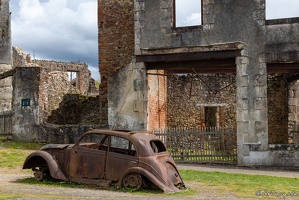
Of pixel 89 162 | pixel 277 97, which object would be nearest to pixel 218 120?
pixel 277 97

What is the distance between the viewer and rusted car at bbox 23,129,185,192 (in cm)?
872

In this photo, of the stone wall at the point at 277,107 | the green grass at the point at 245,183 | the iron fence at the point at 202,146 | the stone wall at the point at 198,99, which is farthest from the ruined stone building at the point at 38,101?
the stone wall at the point at 277,107

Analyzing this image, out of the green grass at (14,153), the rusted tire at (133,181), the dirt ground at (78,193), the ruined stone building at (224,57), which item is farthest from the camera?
the ruined stone building at (224,57)

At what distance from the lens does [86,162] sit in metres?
9.29

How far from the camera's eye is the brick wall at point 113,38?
1833 cm

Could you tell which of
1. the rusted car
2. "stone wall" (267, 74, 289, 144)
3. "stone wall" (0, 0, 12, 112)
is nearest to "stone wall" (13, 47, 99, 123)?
"stone wall" (0, 0, 12, 112)

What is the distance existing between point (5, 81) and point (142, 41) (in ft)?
30.2

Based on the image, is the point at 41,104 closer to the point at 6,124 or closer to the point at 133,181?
the point at 6,124

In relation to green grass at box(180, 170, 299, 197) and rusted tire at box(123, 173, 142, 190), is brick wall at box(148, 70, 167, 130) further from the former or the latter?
rusted tire at box(123, 173, 142, 190)

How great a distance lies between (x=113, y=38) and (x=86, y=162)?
10.00 meters

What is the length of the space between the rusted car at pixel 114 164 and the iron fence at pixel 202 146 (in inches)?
213

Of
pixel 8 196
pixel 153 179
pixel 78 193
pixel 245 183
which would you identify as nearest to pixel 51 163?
pixel 78 193

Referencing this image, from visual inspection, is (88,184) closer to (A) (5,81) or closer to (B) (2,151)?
(B) (2,151)

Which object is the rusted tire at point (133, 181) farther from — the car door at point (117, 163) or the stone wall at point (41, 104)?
the stone wall at point (41, 104)
